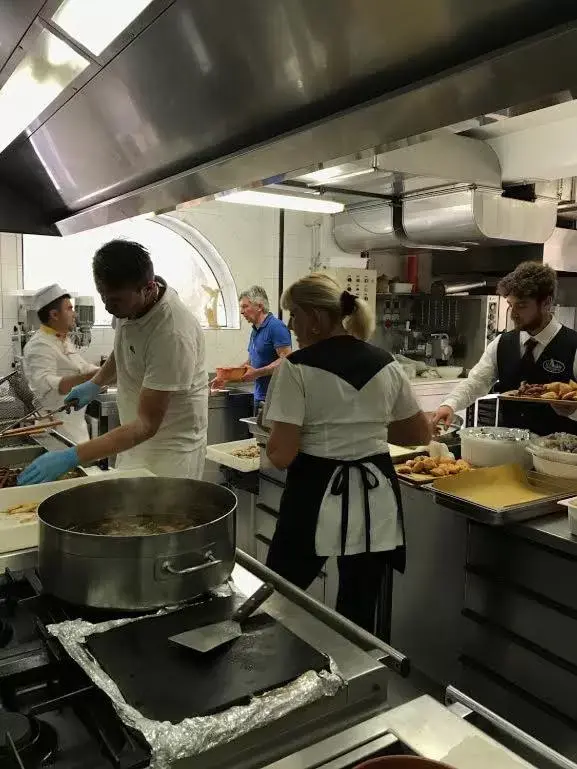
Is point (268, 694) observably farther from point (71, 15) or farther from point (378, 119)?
point (71, 15)

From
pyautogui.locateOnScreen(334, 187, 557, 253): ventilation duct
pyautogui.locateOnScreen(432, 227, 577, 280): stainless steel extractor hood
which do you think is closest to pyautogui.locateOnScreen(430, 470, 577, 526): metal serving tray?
pyautogui.locateOnScreen(334, 187, 557, 253): ventilation duct

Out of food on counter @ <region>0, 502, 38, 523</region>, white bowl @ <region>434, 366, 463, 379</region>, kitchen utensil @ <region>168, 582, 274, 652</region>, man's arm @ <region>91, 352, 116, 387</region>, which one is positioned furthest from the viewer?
white bowl @ <region>434, 366, 463, 379</region>

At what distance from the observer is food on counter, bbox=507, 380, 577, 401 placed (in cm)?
257

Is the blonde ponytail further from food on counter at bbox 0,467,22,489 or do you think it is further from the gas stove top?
the gas stove top

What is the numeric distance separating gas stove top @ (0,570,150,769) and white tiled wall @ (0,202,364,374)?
481 cm

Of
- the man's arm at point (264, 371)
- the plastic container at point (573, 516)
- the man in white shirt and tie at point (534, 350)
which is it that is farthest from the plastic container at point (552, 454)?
the man's arm at point (264, 371)

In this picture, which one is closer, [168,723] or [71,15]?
[168,723]

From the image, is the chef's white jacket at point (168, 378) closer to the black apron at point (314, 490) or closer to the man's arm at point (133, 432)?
the man's arm at point (133, 432)

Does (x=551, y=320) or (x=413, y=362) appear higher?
(x=551, y=320)

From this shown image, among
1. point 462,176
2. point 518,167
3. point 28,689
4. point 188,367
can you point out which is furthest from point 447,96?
point 518,167

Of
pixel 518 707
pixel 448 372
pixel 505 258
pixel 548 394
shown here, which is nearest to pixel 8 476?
pixel 518 707

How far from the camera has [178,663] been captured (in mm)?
1009

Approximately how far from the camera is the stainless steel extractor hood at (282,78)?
93 centimetres

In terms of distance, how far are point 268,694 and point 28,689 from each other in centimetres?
38
